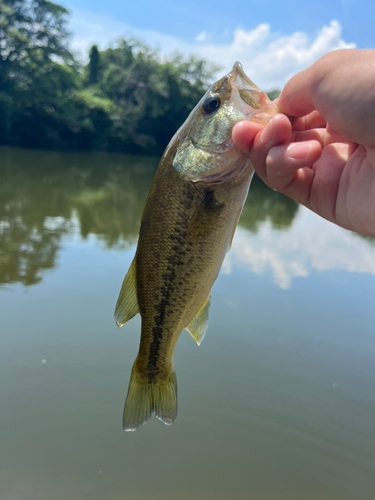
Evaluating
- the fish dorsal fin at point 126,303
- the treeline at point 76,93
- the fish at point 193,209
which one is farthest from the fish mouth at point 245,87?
the treeline at point 76,93

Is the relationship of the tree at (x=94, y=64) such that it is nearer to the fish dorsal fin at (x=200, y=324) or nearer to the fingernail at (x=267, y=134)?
the fish dorsal fin at (x=200, y=324)

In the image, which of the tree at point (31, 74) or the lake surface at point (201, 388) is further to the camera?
the tree at point (31, 74)

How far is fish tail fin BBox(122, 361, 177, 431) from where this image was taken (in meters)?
2.02

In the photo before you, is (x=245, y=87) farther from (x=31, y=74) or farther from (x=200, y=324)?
(x=31, y=74)

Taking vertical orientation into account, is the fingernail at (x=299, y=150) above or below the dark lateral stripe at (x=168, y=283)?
above

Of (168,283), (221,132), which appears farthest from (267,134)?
(168,283)

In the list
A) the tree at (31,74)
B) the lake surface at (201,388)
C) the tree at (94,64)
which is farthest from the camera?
the tree at (94,64)

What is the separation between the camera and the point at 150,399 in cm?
208

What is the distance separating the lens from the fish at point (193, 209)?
176cm

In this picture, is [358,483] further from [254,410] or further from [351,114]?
[351,114]

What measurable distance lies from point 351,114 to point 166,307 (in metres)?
1.16

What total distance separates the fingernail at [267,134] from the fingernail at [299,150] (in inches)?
3.3

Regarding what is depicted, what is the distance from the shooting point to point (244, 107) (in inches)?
68.7

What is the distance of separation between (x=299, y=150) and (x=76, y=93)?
34.3 m
